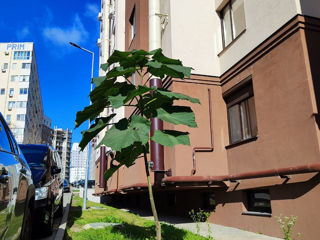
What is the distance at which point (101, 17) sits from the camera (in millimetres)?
40688

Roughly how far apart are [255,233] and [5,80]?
84.4m

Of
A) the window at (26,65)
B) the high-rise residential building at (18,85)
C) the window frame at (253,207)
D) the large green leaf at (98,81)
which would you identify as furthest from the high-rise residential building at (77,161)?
the large green leaf at (98,81)

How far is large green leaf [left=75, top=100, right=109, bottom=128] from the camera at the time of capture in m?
4.23

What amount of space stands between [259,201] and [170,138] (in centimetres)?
553

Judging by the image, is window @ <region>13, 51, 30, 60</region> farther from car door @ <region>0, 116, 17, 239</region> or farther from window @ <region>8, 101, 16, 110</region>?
car door @ <region>0, 116, 17, 239</region>

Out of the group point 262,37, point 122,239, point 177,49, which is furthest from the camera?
point 177,49

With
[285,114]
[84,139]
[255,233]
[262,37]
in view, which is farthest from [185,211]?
[84,139]

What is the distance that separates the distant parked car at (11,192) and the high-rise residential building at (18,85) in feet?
245

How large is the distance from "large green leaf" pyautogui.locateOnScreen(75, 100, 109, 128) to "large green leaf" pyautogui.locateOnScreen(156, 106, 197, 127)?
839 millimetres

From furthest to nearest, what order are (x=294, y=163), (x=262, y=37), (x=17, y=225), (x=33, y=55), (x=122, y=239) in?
(x=33, y=55), (x=262, y=37), (x=294, y=163), (x=122, y=239), (x=17, y=225)

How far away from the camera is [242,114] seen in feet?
32.1

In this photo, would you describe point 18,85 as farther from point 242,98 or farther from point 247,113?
point 247,113

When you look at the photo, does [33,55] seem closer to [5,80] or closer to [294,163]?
[5,80]

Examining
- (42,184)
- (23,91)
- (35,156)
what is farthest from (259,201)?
(23,91)
